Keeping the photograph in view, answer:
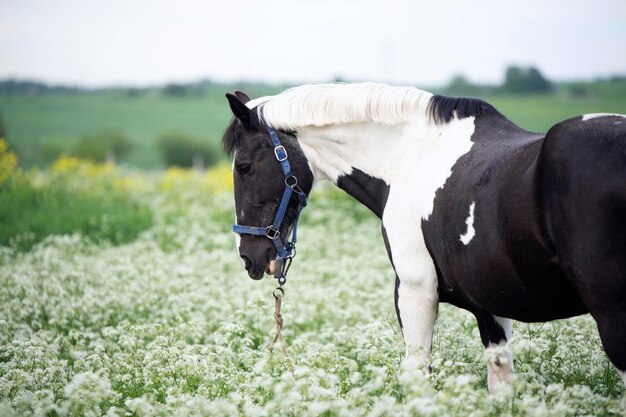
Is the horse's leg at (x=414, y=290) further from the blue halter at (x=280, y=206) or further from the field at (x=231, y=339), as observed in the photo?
the blue halter at (x=280, y=206)

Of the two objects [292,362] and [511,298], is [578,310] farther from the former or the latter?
[292,362]

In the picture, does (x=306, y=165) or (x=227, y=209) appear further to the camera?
(x=227, y=209)

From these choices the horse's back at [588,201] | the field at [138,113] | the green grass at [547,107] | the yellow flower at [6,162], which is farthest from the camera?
the field at [138,113]

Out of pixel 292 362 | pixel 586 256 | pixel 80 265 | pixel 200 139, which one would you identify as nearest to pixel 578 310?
pixel 586 256

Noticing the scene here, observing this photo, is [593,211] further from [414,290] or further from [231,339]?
[231,339]

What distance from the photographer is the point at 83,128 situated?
72.8m

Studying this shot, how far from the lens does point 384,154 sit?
5.10m

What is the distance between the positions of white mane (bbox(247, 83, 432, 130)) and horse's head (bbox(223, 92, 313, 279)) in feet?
0.42

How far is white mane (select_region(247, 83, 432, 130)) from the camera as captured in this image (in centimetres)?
497

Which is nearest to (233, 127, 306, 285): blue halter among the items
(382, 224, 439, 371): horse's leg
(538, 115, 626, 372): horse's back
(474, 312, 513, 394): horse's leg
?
(382, 224, 439, 371): horse's leg

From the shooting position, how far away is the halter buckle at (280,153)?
5.17m

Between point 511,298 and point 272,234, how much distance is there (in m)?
1.94

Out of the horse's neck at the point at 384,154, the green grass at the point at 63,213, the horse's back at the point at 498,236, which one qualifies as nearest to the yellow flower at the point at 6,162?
the green grass at the point at 63,213

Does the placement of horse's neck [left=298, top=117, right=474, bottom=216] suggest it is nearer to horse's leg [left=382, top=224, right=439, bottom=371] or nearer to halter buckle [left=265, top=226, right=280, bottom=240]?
horse's leg [left=382, top=224, right=439, bottom=371]
